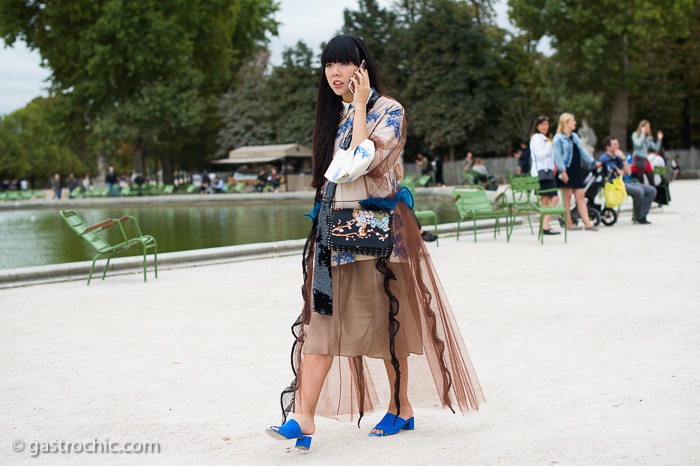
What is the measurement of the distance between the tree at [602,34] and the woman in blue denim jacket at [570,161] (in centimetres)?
2819

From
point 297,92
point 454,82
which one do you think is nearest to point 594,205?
point 454,82

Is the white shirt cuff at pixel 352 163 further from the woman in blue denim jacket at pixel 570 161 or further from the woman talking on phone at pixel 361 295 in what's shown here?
the woman in blue denim jacket at pixel 570 161

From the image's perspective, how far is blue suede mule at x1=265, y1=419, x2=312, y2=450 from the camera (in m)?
3.38

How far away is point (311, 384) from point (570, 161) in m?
10.7

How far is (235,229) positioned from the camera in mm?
18297

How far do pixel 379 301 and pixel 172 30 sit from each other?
4189cm

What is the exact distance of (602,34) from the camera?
40.7 meters

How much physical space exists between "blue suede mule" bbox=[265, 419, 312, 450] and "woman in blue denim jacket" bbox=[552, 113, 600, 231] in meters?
10.3

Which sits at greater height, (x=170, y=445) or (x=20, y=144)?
(x=20, y=144)

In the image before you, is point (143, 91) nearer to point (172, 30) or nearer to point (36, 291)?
point (172, 30)

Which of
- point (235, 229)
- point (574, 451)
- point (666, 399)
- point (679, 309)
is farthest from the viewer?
point (235, 229)

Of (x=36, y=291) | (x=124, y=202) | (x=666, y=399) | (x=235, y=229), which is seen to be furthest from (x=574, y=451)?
(x=124, y=202)

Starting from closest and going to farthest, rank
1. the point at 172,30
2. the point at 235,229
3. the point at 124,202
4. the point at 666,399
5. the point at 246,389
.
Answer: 1. the point at 666,399
2. the point at 246,389
3. the point at 235,229
4. the point at 124,202
5. the point at 172,30

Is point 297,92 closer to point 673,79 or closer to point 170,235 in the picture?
point 673,79
